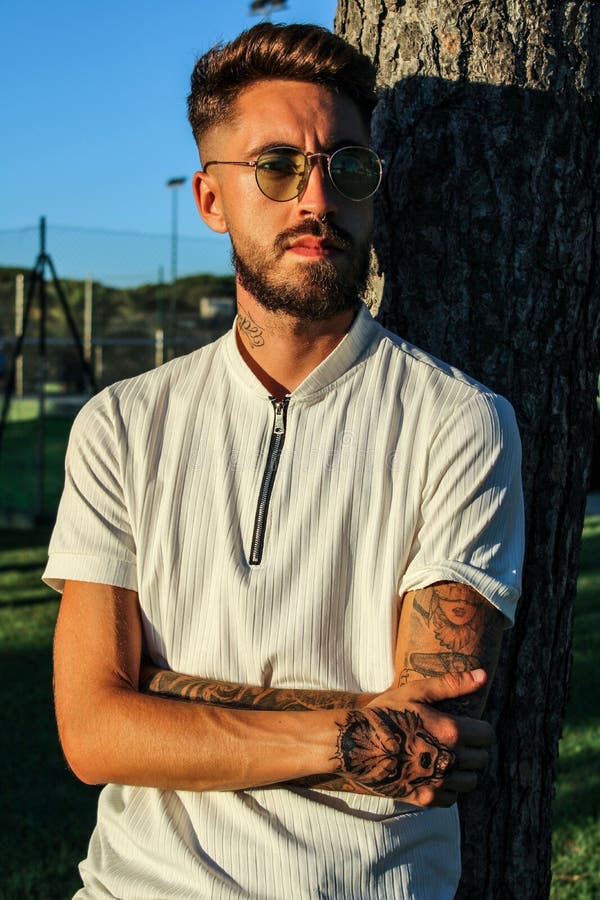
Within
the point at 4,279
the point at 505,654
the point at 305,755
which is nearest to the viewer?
the point at 305,755

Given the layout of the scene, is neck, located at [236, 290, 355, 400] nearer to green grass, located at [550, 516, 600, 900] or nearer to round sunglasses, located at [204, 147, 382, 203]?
round sunglasses, located at [204, 147, 382, 203]

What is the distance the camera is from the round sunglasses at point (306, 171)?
2299mm

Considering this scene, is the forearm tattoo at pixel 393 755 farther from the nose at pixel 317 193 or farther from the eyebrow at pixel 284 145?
the eyebrow at pixel 284 145

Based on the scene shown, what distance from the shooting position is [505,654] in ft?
8.96

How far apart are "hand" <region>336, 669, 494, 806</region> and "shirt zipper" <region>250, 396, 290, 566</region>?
37cm

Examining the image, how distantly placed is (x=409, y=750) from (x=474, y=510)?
463 millimetres

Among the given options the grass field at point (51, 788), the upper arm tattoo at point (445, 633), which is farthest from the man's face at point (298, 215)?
the grass field at point (51, 788)

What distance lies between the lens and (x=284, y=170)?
230 cm

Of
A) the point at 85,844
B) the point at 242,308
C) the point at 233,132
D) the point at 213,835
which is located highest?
the point at 233,132

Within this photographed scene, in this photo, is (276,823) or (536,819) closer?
(276,823)

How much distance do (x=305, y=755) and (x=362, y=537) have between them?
1.40ft

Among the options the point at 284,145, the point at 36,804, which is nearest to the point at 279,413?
the point at 284,145

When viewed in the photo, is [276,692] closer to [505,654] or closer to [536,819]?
Answer: [505,654]

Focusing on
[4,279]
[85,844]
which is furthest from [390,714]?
[4,279]
